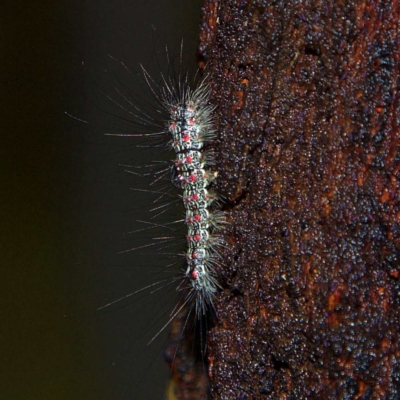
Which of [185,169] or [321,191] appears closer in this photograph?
[321,191]

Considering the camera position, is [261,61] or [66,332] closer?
[261,61]

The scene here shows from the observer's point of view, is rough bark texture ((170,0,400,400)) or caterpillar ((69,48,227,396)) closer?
rough bark texture ((170,0,400,400))

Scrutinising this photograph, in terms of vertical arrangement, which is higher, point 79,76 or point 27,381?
point 79,76

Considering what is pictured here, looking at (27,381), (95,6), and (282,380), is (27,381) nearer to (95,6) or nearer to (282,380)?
(282,380)

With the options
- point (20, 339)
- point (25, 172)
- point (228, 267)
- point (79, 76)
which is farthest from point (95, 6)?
point (20, 339)

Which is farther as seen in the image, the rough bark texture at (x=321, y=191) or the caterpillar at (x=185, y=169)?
the caterpillar at (x=185, y=169)

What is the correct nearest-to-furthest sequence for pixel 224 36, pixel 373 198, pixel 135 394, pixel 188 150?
pixel 373 198, pixel 224 36, pixel 188 150, pixel 135 394

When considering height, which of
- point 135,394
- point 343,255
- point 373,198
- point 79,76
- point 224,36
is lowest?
point 135,394

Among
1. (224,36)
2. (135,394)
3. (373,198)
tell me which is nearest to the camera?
(373,198)
